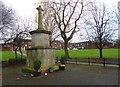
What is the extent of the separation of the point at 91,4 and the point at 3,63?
17.4 m

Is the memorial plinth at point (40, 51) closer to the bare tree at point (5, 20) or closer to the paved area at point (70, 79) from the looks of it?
the paved area at point (70, 79)

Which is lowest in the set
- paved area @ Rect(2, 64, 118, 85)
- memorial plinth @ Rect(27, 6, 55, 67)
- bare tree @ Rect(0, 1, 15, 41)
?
paved area @ Rect(2, 64, 118, 85)

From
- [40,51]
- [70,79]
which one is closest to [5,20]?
[40,51]

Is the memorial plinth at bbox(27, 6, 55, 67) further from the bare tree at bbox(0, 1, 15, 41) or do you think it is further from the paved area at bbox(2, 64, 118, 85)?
the bare tree at bbox(0, 1, 15, 41)

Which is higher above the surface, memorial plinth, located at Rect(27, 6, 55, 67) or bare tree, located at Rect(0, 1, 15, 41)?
bare tree, located at Rect(0, 1, 15, 41)

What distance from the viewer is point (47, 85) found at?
9227 millimetres

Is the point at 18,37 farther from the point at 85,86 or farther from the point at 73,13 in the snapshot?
the point at 85,86

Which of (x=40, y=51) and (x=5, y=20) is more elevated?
(x=5, y=20)

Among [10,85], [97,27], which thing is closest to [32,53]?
[10,85]

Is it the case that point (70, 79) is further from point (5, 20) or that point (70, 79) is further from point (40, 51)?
point (5, 20)

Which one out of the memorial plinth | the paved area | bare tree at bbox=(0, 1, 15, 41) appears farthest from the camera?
bare tree at bbox=(0, 1, 15, 41)

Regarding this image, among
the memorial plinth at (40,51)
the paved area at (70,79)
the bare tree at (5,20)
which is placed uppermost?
the bare tree at (5,20)

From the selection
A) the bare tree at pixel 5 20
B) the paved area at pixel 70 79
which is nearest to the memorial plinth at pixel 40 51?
the paved area at pixel 70 79

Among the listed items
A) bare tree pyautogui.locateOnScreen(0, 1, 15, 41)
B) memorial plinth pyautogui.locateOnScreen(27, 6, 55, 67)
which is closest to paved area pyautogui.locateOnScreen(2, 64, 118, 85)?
memorial plinth pyautogui.locateOnScreen(27, 6, 55, 67)
